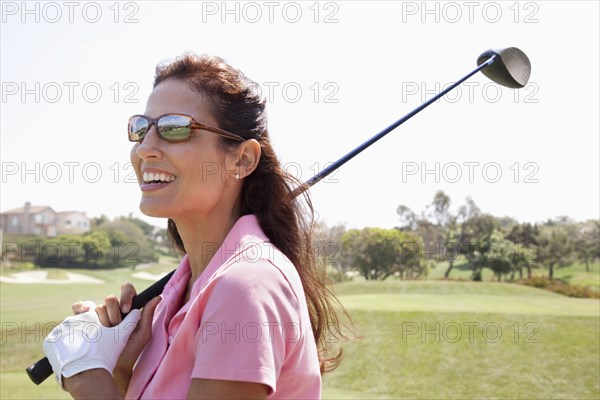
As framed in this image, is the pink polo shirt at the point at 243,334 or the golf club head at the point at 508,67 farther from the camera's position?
the golf club head at the point at 508,67

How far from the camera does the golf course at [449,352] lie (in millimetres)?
8648

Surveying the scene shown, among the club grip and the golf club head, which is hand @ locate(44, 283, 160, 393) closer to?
the club grip

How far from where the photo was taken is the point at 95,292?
20641 mm

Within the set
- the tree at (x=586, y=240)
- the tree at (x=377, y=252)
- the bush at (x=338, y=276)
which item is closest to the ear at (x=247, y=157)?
the bush at (x=338, y=276)

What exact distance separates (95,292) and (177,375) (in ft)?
66.6

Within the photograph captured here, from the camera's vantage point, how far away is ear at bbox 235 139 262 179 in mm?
1959

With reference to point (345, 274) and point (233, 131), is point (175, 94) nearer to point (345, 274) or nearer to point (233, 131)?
point (233, 131)

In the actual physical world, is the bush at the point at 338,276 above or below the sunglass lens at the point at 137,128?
below

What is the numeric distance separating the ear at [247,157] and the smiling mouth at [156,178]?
0.68 ft

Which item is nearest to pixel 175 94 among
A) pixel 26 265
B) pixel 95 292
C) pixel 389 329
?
pixel 389 329

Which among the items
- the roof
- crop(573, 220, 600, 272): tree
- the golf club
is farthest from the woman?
the roof

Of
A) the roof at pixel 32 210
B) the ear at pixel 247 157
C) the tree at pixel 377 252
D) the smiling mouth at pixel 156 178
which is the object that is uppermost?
the roof at pixel 32 210

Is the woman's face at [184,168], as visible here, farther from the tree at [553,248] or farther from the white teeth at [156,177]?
the tree at [553,248]

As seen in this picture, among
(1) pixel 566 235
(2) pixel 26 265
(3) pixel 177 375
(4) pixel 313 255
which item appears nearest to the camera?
(3) pixel 177 375
